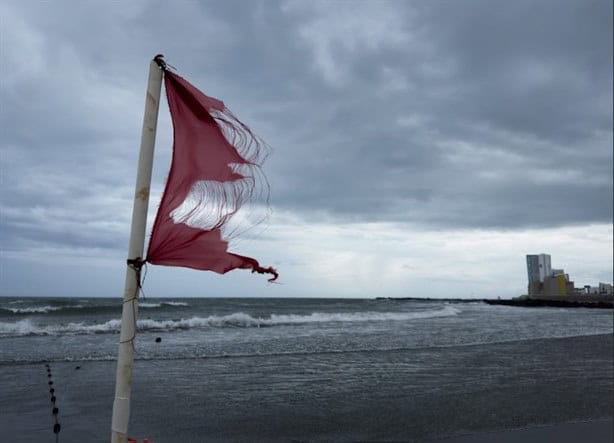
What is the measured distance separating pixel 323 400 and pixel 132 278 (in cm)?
723

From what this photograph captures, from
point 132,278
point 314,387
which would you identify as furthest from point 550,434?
point 132,278

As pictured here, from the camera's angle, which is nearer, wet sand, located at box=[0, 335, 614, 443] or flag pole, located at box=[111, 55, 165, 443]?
flag pole, located at box=[111, 55, 165, 443]

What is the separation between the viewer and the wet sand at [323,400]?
24.1 feet

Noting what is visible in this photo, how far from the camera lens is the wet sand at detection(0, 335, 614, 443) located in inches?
289

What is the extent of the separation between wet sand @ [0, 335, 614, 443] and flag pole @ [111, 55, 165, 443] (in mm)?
4253

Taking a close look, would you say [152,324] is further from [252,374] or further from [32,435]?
[32,435]

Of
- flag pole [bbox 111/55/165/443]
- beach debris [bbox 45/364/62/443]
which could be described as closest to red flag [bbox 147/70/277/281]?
flag pole [bbox 111/55/165/443]

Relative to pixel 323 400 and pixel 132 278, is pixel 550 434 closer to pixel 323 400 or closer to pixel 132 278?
A: pixel 323 400

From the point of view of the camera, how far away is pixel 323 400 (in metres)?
9.58

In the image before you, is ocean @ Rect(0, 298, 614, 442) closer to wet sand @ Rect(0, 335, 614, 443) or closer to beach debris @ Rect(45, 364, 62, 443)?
wet sand @ Rect(0, 335, 614, 443)

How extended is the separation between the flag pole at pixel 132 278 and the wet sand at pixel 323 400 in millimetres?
4253

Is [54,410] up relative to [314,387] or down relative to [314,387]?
up

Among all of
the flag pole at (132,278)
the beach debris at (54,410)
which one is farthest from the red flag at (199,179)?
the beach debris at (54,410)

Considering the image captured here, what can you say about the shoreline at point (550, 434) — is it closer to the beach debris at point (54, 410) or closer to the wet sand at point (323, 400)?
the wet sand at point (323, 400)
